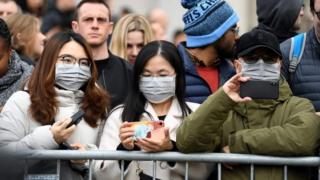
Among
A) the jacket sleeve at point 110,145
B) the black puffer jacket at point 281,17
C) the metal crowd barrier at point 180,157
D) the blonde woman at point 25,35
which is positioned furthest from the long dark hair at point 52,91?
the blonde woman at point 25,35

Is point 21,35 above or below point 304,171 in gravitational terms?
above

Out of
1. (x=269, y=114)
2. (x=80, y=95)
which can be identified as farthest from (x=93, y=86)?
(x=269, y=114)

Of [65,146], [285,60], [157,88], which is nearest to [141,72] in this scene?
[157,88]

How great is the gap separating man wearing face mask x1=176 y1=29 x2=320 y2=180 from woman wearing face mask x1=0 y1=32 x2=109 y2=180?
0.78 metres

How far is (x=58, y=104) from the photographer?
7.20m

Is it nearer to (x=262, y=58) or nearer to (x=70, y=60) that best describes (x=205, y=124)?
(x=262, y=58)

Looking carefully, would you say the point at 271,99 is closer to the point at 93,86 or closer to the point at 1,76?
the point at 93,86

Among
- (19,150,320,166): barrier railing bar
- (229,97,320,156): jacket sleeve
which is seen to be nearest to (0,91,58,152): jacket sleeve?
(19,150,320,166): barrier railing bar

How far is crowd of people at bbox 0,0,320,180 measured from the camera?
6.69 m

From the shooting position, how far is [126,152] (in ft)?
22.0

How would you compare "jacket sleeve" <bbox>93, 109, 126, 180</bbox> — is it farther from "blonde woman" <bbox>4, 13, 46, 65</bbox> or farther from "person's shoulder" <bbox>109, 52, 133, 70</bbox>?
"blonde woman" <bbox>4, 13, 46, 65</bbox>

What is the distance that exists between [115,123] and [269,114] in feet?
3.31

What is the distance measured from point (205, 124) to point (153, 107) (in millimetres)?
714

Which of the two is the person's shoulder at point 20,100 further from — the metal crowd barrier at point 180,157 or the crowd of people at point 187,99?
the metal crowd barrier at point 180,157
